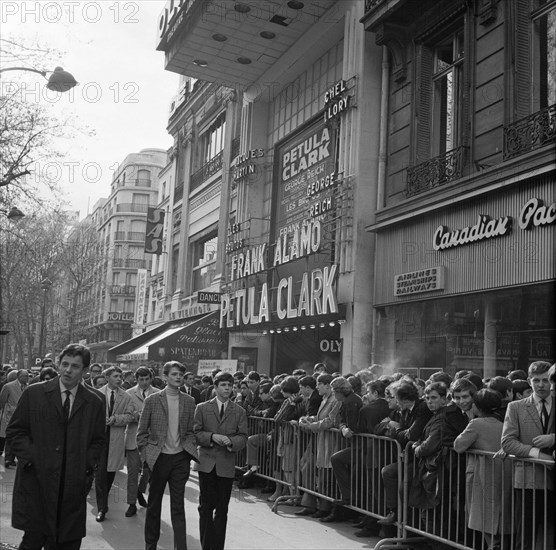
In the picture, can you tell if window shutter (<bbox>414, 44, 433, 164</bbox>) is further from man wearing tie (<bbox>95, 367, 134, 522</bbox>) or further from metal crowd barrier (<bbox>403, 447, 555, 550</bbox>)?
metal crowd barrier (<bbox>403, 447, 555, 550</bbox>)

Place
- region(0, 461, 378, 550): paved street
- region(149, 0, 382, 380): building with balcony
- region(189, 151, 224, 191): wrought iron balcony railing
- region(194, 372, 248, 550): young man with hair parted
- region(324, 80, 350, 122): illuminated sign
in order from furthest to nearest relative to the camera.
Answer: region(189, 151, 224, 191): wrought iron balcony railing
region(324, 80, 350, 122): illuminated sign
region(149, 0, 382, 380): building with balcony
region(0, 461, 378, 550): paved street
region(194, 372, 248, 550): young man with hair parted

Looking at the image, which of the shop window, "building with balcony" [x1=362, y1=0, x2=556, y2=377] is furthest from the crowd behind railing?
the shop window

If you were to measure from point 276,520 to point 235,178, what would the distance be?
18.2 m

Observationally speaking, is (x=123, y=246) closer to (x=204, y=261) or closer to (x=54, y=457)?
(x=204, y=261)

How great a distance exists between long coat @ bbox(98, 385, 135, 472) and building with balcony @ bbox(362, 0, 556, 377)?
6.60 meters

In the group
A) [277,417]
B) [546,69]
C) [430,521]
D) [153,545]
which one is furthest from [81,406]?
[546,69]

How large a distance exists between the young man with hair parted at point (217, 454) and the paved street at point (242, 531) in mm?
612

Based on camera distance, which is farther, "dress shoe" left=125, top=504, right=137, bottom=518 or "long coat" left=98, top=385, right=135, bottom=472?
"long coat" left=98, top=385, right=135, bottom=472

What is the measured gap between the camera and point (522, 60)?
12.8 m

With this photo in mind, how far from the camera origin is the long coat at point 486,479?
6.52 meters

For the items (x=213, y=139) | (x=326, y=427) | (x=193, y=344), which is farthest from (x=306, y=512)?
(x=213, y=139)

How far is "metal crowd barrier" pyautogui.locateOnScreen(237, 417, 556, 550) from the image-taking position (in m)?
6.27

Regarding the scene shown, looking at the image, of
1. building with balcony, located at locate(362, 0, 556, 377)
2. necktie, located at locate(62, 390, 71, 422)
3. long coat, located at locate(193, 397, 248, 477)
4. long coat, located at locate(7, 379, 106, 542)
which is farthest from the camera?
building with balcony, located at locate(362, 0, 556, 377)

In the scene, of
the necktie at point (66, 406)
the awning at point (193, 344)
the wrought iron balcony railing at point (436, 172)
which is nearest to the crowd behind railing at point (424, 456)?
the necktie at point (66, 406)
